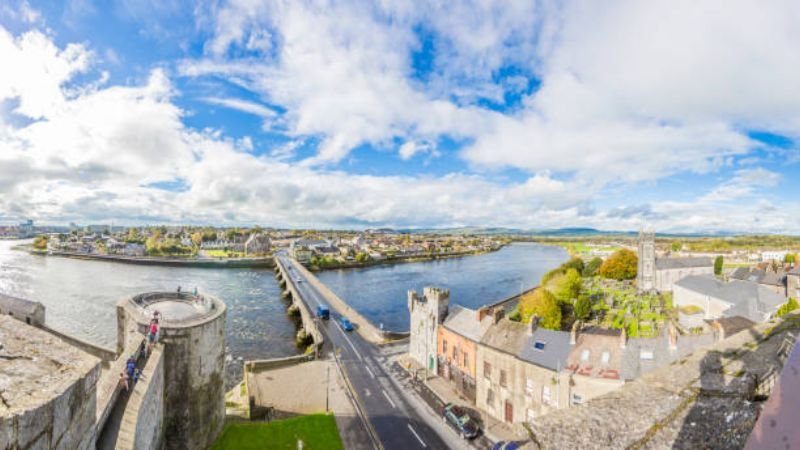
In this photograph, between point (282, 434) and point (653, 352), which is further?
point (653, 352)

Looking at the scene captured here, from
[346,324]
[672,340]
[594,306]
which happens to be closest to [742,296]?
[594,306]

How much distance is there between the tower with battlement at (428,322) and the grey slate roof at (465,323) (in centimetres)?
69

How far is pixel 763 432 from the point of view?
4.37ft

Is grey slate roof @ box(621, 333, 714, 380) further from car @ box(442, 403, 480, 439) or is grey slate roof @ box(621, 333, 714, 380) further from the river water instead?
the river water

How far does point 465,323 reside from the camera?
25.2 m

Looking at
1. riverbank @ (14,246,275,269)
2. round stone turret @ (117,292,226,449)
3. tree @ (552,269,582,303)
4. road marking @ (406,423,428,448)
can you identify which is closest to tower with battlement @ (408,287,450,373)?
road marking @ (406,423,428,448)

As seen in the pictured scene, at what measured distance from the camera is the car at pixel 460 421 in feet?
61.6

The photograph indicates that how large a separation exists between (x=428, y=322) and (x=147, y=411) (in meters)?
19.5

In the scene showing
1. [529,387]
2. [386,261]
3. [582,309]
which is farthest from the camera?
[386,261]

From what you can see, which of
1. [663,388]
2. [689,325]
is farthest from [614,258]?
[663,388]

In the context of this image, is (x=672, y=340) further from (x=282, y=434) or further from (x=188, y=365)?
(x=188, y=365)

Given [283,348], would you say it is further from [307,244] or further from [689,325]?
[307,244]

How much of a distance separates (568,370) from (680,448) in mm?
18253

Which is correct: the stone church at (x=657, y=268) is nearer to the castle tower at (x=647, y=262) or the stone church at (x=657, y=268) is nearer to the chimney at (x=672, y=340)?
the castle tower at (x=647, y=262)
